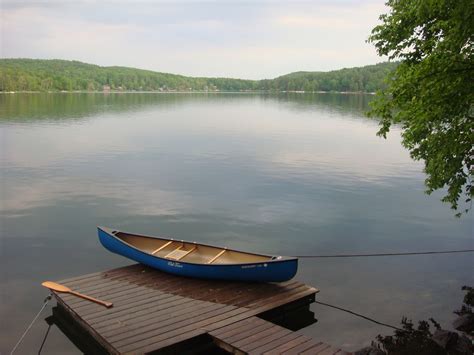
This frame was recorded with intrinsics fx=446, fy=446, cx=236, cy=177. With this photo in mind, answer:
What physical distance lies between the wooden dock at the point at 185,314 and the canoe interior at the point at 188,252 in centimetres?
96

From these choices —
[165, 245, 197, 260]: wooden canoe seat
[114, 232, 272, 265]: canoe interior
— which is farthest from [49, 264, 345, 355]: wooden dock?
[114, 232, 272, 265]: canoe interior

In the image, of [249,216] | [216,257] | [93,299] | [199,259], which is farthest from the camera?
[249,216]

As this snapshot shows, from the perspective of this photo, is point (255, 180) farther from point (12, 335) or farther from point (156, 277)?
point (12, 335)

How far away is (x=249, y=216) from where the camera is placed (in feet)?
89.1

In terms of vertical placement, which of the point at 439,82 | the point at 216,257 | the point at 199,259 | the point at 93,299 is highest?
the point at 439,82

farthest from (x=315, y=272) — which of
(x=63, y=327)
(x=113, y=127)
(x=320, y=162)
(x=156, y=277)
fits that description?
(x=113, y=127)

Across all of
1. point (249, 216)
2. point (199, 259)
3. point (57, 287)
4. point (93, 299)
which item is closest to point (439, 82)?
point (199, 259)

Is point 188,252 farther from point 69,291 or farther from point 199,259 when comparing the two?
point 69,291

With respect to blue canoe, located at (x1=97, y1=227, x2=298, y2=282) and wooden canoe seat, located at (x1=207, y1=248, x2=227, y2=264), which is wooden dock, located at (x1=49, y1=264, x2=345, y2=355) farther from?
wooden canoe seat, located at (x1=207, y1=248, x2=227, y2=264)

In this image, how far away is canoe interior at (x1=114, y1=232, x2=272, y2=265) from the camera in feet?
53.9

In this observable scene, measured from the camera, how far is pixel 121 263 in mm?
19688

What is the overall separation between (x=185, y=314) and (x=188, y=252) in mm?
4167

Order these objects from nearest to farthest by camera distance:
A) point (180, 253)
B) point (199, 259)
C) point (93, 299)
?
1. point (93, 299)
2. point (199, 259)
3. point (180, 253)

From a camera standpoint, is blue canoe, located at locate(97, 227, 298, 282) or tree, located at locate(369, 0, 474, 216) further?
blue canoe, located at locate(97, 227, 298, 282)
